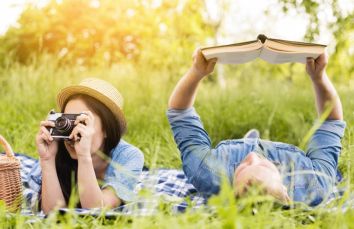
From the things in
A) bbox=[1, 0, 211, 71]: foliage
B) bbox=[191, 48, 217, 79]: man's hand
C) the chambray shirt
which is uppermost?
bbox=[1, 0, 211, 71]: foliage

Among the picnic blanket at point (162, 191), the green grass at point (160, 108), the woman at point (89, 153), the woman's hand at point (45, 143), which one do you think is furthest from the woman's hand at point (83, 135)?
the green grass at point (160, 108)

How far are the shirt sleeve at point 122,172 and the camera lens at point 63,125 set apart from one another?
295 mm

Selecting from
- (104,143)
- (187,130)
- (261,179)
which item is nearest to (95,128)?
(104,143)

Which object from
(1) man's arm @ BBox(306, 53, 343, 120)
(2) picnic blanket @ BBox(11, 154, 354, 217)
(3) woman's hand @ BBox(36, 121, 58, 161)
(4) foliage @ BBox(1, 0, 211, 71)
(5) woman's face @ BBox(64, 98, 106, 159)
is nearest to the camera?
(2) picnic blanket @ BBox(11, 154, 354, 217)

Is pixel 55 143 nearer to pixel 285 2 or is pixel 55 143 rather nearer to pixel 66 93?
pixel 66 93

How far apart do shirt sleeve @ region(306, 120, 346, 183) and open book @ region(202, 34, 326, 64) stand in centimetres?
53

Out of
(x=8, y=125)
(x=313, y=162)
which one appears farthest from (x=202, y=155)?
(x=8, y=125)

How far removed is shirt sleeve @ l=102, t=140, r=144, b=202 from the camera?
2506 millimetres

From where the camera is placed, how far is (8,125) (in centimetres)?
471

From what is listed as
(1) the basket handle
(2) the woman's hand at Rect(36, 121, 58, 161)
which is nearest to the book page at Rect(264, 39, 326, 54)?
(2) the woman's hand at Rect(36, 121, 58, 161)

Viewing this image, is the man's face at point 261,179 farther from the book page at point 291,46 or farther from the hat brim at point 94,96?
the hat brim at point 94,96

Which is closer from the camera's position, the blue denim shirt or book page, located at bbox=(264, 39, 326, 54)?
book page, located at bbox=(264, 39, 326, 54)

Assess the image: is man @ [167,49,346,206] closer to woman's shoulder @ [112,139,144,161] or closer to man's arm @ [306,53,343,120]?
man's arm @ [306,53,343,120]

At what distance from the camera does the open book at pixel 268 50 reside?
238 cm
